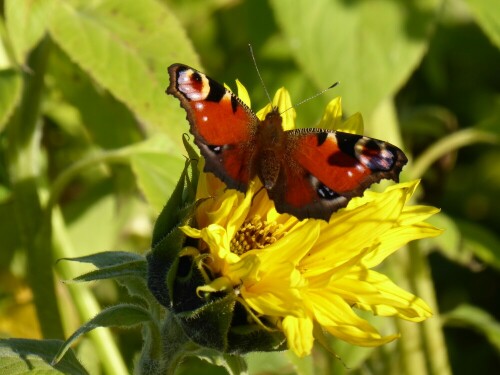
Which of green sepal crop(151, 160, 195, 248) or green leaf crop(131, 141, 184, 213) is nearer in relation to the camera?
green sepal crop(151, 160, 195, 248)

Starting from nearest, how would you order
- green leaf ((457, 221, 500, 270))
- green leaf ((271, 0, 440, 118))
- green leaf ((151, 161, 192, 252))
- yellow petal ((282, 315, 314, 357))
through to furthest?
yellow petal ((282, 315, 314, 357))
green leaf ((151, 161, 192, 252))
green leaf ((271, 0, 440, 118))
green leaf ((457, 221, 500, 270))

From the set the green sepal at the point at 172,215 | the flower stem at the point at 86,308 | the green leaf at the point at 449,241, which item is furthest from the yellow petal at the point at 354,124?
the green leaf at the point at 449,241

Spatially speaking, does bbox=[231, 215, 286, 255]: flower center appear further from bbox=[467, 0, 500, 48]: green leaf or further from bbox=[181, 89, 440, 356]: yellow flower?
bbox=[467, 0, 500, 48]: green leaf

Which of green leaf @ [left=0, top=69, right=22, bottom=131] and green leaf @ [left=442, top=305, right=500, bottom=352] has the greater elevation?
green leaf @ [left=0, top=69, right=22, bottom=131]

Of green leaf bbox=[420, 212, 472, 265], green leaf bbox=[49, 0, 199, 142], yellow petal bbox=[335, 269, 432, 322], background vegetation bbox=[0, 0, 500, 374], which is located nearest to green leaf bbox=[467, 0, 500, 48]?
background vegetation bbox=[0, 0, 500, 374]

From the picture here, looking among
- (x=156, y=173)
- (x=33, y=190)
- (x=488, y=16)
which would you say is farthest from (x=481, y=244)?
(x=33, y=190)

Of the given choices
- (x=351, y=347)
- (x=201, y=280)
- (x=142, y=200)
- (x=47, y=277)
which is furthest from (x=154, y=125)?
(x=142, y=200)

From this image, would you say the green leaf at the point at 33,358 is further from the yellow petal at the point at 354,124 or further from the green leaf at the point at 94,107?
the green leaf at the point at 94,107
